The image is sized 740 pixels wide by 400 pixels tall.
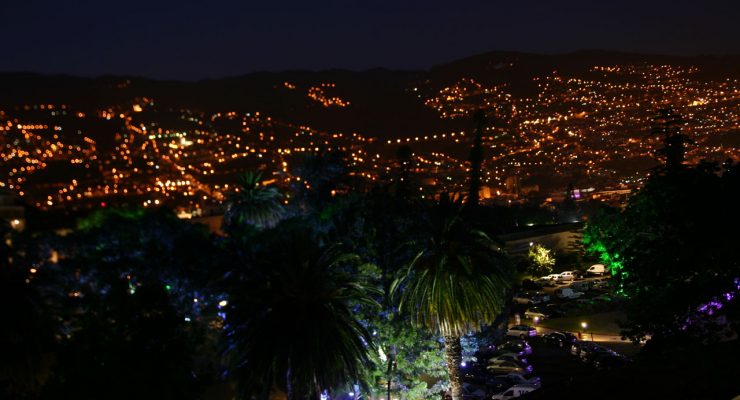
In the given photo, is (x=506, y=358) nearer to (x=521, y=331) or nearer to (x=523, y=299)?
(x=521, y=331)

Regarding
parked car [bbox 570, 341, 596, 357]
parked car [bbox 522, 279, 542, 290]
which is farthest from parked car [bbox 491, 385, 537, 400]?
parked car [bbox 522, 279, 542, 290]

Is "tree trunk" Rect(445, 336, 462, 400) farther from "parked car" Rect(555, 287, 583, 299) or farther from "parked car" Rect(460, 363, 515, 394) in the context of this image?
"parked car" Rect(555, 287, 583, 299)

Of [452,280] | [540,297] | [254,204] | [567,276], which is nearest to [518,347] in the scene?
[540,297]

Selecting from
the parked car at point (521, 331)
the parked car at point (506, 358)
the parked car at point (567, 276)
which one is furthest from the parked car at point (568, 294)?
the parked car at point (506, 358)

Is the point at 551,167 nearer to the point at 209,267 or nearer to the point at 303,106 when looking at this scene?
the point at 303,106

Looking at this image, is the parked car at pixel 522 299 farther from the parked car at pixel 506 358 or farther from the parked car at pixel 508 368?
the parked car at pixel 508 368
